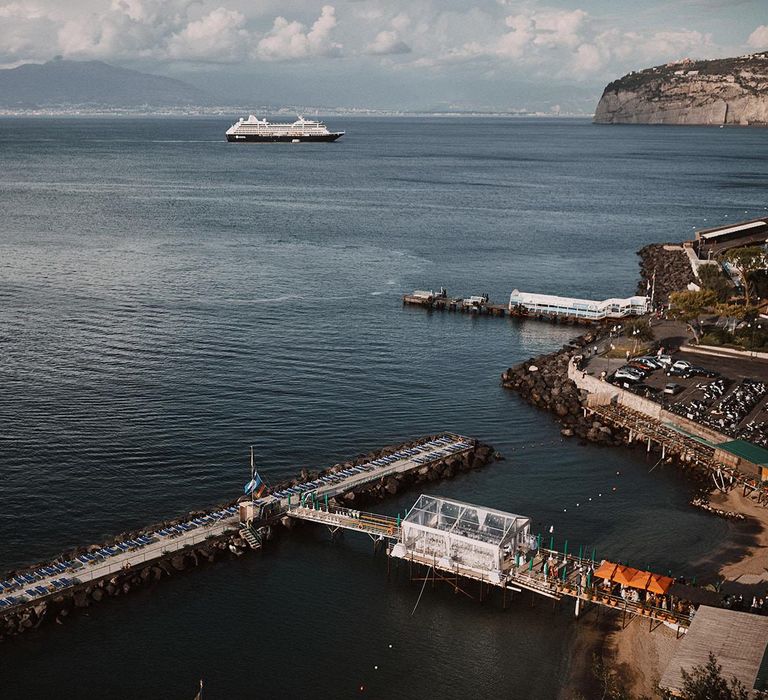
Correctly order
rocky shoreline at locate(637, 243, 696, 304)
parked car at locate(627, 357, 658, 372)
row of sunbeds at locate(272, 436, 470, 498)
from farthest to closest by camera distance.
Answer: rocky shoreline at locate(637, 243, 696, 304)
parked car at locate(627, 357, 658, 372)
row of sunbeds at locate(272, 436, 470, 498)

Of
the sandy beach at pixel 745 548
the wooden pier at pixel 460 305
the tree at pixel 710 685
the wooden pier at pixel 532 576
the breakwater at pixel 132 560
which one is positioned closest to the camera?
the tree at pixel 710 685

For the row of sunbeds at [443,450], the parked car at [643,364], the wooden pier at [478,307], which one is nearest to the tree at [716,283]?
the wooden pier at [478,307]

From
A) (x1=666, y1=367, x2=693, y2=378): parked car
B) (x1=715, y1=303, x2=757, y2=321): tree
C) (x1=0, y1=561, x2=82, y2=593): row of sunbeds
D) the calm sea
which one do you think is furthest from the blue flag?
(x1=715, y1=303, x2=757, y2=321): tree

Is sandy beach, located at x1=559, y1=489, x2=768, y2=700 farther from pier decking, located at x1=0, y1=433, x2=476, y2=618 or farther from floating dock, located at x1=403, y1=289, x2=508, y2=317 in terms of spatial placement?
floating dock, located at x1=403, y1=289, x2=508, y2=317

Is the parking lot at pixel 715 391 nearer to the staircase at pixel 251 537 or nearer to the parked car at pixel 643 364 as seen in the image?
the parked car at pixel 643 364

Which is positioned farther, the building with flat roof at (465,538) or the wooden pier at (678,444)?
the wooden pier at (678,444)

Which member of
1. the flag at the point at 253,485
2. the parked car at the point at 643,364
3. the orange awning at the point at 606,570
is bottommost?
the orange awning at the point at 606,570

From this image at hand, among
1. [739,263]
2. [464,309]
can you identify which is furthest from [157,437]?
[739,263]

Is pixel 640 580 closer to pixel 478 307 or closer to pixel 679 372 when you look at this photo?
pixel 679 372
